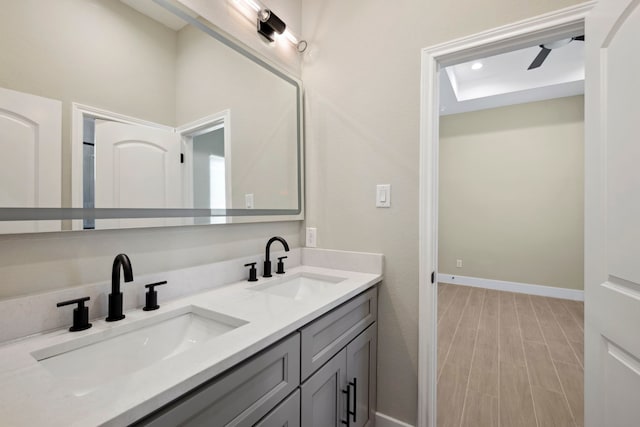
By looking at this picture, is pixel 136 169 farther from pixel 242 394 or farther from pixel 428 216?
pixel 428 216

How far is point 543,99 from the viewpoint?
156 inches

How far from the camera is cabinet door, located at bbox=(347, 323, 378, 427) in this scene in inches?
51.2

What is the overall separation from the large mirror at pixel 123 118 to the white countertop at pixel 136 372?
334 millimetres

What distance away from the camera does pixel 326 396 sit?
3.66 ft

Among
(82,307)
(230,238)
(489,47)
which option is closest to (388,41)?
(489,47)

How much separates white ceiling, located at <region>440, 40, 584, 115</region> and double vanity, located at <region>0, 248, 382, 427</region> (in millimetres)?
3219

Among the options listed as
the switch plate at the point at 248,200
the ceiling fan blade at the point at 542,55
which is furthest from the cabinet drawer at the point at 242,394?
the ceiling fan blade at the point at 542,55

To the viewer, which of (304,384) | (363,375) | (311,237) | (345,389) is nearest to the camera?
(304,384)

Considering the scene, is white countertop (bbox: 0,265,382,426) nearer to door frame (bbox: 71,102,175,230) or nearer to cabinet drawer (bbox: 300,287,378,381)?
cabinet drawer (bbox: 300,287,378,381)

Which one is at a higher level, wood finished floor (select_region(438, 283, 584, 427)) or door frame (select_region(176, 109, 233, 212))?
door frame (select_region(176, 109, 233, 212))

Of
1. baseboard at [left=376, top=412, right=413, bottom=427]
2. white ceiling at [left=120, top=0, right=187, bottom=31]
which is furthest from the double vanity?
white ceiling at [left=120, top=0, right=187, bottom=31]

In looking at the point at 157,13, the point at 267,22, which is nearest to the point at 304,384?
the point at 157,13

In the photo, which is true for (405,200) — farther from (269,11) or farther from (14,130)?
(14,130)

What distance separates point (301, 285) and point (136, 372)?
1.01 meters
